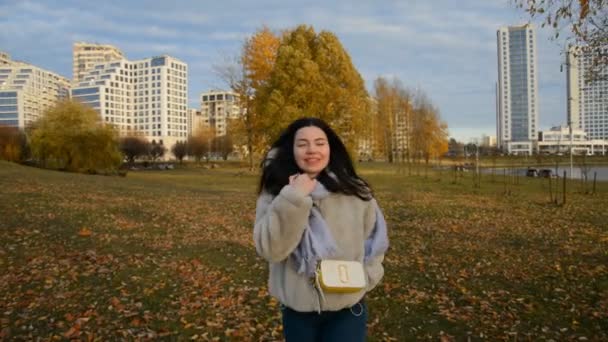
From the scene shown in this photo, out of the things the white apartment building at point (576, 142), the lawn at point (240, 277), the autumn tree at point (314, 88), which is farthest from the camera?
the white apartment building at point (576, 142)

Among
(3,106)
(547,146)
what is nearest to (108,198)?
Answer: (547,146)

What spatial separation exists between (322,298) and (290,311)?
233 mm

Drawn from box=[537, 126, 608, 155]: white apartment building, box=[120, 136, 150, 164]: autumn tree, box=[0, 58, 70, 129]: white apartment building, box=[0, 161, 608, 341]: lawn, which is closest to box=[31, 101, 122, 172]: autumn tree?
box=[0, 161, 608, 341]: lawn

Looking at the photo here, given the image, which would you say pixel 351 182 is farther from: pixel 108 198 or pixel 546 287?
pixel 108 198

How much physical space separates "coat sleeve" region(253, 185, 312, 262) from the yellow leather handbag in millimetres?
203

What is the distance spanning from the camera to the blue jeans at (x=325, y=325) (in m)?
2.29

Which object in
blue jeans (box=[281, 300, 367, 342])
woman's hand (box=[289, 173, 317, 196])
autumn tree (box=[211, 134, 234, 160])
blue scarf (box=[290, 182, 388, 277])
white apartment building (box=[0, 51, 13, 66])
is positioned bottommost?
blue jeans (box=[281, 300, 367, 342])

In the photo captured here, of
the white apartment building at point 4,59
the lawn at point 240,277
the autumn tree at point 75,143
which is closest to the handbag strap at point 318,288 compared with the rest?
the lawn at point 240,277

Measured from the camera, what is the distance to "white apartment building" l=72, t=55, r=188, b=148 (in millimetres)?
178875

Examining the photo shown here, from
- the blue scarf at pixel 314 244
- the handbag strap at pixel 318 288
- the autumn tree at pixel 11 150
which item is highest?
the autumn tree at pixel 11 150

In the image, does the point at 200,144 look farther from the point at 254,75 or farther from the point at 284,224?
the point at 284,224

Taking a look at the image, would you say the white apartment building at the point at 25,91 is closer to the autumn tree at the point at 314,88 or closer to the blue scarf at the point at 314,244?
the autumn tree at the point at 314,88

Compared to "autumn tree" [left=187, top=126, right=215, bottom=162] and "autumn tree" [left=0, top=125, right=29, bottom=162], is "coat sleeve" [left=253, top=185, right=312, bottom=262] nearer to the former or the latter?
"autumn tree" [left=0, top=125, right=29, bottom=162]

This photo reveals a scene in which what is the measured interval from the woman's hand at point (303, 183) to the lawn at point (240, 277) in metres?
3.20
